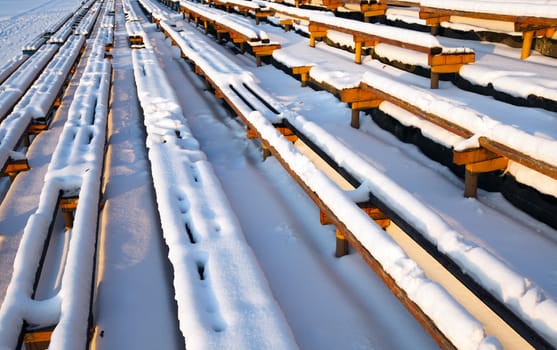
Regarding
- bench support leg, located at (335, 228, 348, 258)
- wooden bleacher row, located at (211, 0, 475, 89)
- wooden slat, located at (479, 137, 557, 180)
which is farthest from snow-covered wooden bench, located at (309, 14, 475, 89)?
bench support leg, located at (335, 228, 348, 258)

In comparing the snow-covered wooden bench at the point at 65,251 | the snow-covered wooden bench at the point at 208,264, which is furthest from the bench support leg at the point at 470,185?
the snow-covered wooden bench at the point at 65,251

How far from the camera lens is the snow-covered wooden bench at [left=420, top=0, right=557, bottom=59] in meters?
5.46

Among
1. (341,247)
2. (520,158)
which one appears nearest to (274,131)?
(341,247)

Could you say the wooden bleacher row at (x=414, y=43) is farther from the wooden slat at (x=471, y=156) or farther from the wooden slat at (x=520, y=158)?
the wooden slat at (x=520, y=158)

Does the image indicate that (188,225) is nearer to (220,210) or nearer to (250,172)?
(220,210)

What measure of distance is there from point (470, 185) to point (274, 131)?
225 centimetres

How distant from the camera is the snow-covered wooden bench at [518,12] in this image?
5.46 metres

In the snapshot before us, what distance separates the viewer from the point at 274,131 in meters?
5.64

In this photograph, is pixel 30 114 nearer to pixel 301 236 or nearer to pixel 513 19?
pixel 301 236

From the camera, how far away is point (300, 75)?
924 centimetres

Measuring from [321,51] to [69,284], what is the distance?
788cm

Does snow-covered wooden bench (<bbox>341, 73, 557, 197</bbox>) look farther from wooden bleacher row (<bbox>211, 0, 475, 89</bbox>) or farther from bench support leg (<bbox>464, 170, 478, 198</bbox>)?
wooden bleacher row (<bbox>211, 0, 475, 89</bbox>)

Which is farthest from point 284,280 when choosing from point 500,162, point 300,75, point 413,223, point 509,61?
point 300,75

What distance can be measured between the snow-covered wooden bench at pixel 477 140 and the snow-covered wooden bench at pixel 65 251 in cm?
302
